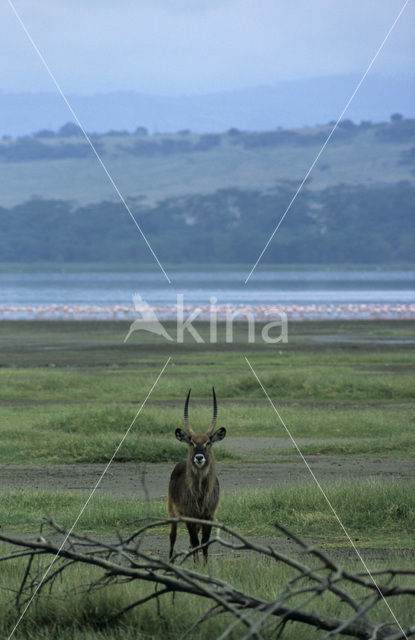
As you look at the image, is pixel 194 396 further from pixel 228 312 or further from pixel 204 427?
pixel 228 312

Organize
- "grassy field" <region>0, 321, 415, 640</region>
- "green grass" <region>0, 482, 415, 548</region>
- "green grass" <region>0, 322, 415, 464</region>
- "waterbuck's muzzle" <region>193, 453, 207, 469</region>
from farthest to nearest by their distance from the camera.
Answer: "green grass" <region>0, 322, 415, 464</region>
"green grass" <region>0, 482, 415, 548</region>
"waterbuck's muzzle" <region>193, 453, 207, 469</region>
"grassy field" <region>0, 321, 415, 640</region>

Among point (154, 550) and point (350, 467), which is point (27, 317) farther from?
point (154, 550)

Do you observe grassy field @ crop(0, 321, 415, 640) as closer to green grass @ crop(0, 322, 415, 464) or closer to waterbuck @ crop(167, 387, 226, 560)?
green grass @ crop(0, 322, 415, 464)

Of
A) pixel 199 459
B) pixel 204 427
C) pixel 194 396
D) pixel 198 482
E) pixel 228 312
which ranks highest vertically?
pixel 228 312

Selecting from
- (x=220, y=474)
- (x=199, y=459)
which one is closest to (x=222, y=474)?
(x=220, y=474)

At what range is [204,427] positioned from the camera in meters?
19.5

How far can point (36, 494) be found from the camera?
13.6m

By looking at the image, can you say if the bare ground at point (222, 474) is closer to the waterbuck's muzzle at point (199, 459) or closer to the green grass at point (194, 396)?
the green grass at point (194, 396)

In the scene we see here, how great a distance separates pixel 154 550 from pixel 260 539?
3.66 ft

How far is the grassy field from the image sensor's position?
7.49 m

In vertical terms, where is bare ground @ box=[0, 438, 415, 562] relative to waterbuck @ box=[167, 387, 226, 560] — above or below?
below

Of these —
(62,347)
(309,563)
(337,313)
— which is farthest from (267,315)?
(309,563)

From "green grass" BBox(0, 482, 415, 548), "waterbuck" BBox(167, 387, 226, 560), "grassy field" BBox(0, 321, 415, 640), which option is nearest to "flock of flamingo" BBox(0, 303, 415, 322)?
"grassy field" BBox(0, 321, 415, 640)

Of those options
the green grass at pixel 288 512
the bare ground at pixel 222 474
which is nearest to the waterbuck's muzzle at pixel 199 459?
the green grass at pixel 288 512
